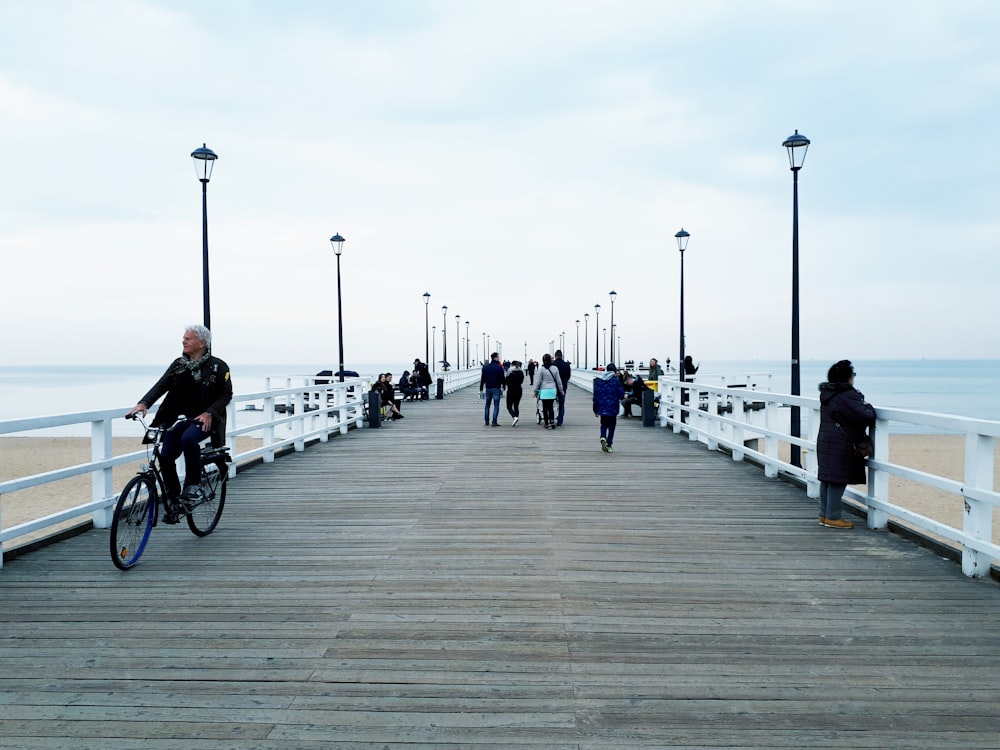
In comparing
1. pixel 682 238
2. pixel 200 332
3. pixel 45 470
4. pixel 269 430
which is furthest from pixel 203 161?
pixel 45 470

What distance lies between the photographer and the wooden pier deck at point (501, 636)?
3133mm

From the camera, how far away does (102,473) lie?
6730mm

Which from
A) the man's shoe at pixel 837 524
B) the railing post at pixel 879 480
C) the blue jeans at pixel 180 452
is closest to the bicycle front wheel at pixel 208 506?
the blue jeans at pixel 180 452

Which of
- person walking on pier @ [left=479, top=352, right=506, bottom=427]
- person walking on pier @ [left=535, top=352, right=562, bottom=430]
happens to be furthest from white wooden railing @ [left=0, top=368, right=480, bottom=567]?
person walking on pier @ [left=535, top=352, right=562, bottom=430]

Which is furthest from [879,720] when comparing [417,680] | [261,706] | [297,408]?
[297,408]

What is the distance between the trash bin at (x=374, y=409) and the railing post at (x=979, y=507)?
45.4 ft

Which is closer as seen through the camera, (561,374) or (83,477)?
(561,374)

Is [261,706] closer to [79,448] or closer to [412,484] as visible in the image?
[412,484]

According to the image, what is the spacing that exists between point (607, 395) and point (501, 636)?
9.00 m

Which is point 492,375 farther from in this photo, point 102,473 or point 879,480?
point 879,480

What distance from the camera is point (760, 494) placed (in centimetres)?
853

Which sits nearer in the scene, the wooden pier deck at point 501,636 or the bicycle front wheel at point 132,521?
the wooden pier deck at point 501,636

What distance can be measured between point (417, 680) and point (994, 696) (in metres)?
2.51

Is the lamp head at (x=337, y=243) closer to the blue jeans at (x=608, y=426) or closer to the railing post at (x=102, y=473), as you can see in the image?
the blue jeans at (x=608, y=426)
